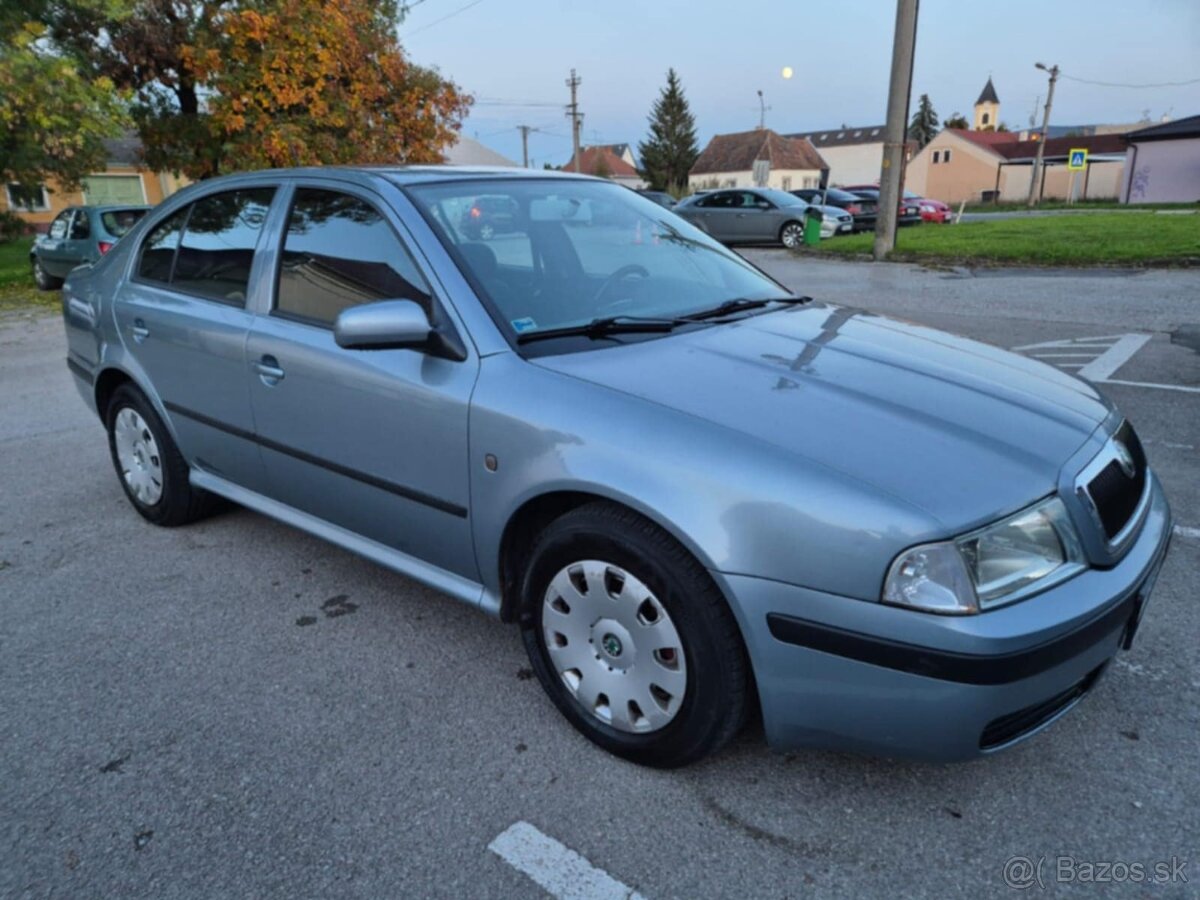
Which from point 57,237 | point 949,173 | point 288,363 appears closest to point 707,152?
point 949,173

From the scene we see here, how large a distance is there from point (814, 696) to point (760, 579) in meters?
0.30

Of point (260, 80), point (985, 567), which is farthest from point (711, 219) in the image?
point (985, 567)

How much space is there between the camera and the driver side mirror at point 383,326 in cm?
239

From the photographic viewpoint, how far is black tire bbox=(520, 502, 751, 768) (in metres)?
2.05

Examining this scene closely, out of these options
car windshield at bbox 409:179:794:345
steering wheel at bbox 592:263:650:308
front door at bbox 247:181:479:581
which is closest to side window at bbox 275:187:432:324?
front door at bbox 247:181:479:581

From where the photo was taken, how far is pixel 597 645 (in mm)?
2324

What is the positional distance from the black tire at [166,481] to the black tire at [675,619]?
2257mm

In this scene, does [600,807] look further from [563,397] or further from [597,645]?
[563,397]

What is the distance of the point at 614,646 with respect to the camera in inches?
89.6

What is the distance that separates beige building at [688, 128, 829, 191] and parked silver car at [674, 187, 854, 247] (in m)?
46.3

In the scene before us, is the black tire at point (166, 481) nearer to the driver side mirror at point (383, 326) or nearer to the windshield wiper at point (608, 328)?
the driver side mirror at point (383, 326)

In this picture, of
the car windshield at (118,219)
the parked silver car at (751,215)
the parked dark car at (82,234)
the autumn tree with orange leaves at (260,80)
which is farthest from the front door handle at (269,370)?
the parked silver car at (751,215)

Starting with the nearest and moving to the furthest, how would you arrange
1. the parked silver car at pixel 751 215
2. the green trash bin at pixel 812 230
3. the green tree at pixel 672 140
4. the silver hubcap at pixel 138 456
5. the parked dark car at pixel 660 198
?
the silver hubcap at pixel 138 456 → the parked dark car at pixel 660 198 → the green trash bin at pixel 812 230 → the parked silver car at pixel 751 215 → the green tree at pixel 672 140

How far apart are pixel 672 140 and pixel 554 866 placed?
71.4 metres
